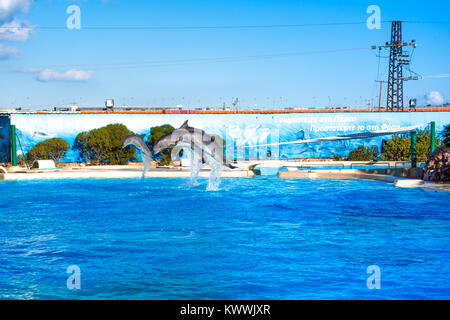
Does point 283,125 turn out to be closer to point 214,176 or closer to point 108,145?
point 108,145

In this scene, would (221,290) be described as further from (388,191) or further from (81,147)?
(81,147)

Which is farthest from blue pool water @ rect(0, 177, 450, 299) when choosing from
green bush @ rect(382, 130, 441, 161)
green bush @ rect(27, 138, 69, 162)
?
green bush @ rect(27, 138, 69, 162)

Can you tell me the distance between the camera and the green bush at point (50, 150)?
102ft

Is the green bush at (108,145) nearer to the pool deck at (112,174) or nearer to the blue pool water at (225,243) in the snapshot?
the pool deck at (112,174)

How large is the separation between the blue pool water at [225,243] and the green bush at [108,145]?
13.3 metres

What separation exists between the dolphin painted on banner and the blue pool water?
1556 mm

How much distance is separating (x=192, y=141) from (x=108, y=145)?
15.9 meters

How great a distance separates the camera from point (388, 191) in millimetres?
17781

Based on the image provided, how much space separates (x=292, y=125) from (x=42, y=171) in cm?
2063

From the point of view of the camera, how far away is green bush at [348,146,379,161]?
32.7 m

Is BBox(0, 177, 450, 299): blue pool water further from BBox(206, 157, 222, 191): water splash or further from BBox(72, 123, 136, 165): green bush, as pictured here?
BBox(72, 123, 136, 165): green bush

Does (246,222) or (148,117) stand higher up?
(148,117)

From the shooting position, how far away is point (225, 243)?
10547mm
